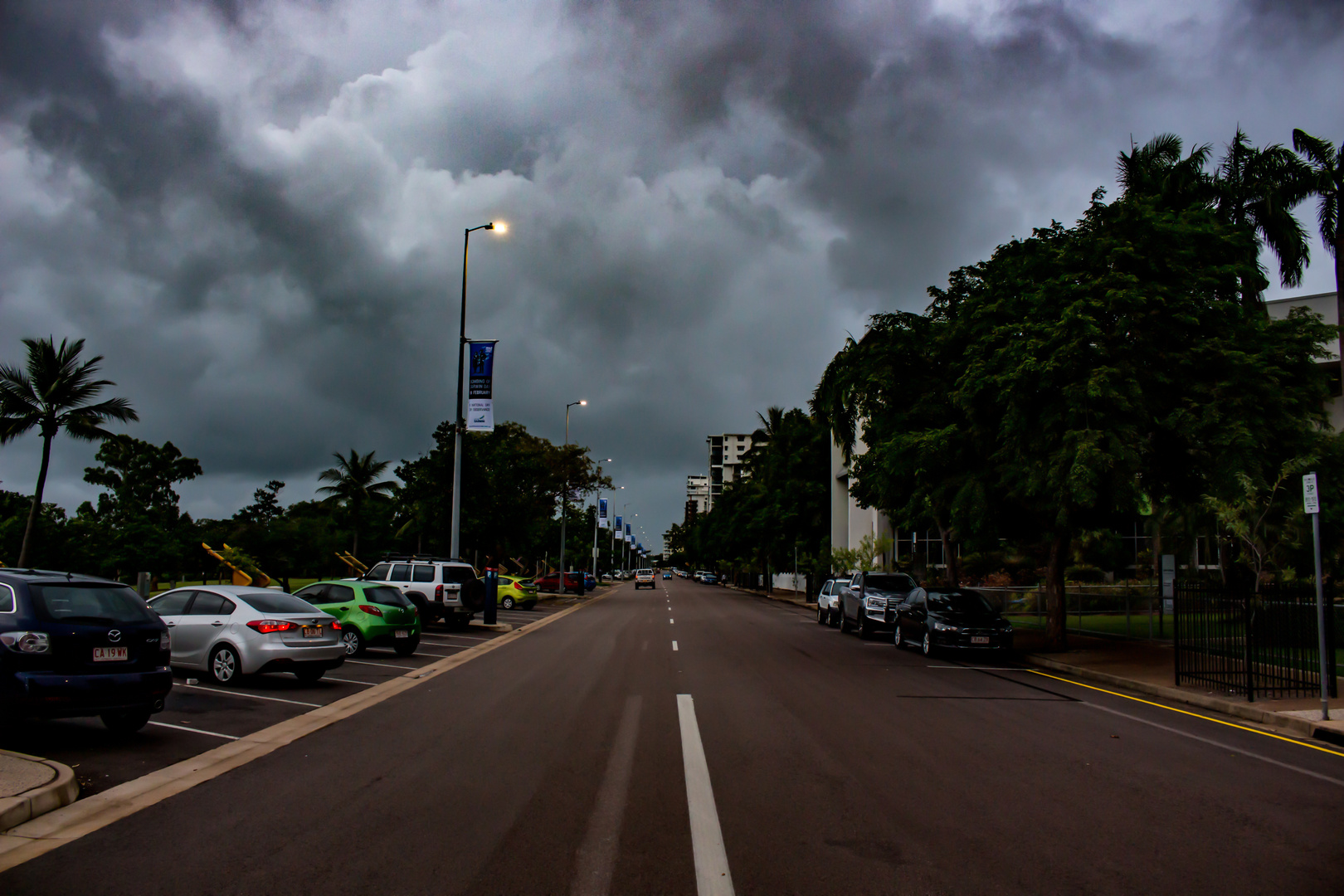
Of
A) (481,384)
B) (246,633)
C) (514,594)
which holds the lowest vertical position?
(514,594)

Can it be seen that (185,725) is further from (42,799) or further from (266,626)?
(42,799)

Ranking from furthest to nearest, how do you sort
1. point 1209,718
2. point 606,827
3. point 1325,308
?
point 1325,308
point 1209,718
point 606,827

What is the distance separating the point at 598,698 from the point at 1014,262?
44.6ft

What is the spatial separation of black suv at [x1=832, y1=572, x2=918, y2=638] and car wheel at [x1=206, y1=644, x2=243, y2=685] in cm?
1633

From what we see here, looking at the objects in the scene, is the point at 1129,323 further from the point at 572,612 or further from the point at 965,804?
the point at 572,612

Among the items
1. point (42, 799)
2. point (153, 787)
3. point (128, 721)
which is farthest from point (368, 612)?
point (42, 799)

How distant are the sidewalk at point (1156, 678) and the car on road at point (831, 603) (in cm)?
657

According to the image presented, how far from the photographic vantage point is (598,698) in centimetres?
1227

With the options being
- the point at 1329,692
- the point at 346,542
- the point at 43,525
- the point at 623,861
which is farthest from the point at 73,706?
the point at 346,542

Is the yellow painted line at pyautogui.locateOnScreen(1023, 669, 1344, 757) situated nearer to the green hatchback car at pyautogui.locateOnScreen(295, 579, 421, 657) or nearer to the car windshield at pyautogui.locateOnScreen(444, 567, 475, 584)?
the green hatchback car at pyautogui.locateOnScreen(295, 579, 421, 657)

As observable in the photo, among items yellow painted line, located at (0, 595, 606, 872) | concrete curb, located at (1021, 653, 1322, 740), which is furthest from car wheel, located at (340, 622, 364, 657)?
concrete curb, located at (1021, 653, 1322, 740)

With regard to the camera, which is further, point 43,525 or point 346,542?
point 346,542

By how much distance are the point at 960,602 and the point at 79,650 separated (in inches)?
674

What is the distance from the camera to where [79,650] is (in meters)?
8.06
